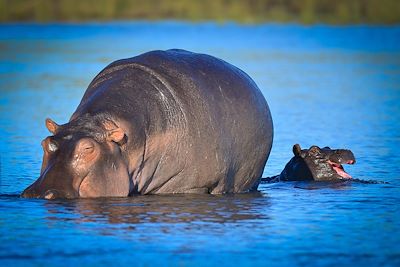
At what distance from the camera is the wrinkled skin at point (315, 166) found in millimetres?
10922

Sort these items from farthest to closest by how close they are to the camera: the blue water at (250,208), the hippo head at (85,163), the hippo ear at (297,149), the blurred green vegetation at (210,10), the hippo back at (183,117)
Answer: the blurred green vegetation at (210,10) < the hippo ear at (297,149) < the hippo back at (183,117) < the hippo head at (85,163) < the blue water at (250,208)

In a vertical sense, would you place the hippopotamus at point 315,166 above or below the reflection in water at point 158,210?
above

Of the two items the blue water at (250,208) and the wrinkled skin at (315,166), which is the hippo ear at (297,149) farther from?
the blue water at (250,208)

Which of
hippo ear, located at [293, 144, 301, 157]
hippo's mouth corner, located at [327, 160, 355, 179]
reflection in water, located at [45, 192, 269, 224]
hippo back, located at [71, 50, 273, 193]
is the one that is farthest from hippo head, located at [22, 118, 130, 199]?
hippo's mouth corner, located at [327, 160, 355, 179]

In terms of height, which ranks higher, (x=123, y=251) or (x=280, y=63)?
(x=280, y=63)

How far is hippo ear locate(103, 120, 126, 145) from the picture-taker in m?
8.63

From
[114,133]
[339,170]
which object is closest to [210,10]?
[339,170]

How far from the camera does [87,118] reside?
8.87m

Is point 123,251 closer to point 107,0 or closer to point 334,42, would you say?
point 334,42

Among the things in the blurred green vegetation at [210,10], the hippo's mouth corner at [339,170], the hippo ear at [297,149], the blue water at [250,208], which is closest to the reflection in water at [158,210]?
the blue water at [250,208]

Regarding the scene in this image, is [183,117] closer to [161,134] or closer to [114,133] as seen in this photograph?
[161,134]

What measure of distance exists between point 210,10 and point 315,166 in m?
55.0

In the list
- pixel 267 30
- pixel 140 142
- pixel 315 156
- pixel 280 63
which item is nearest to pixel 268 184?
pixel 315 156

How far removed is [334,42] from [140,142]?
37.7m
